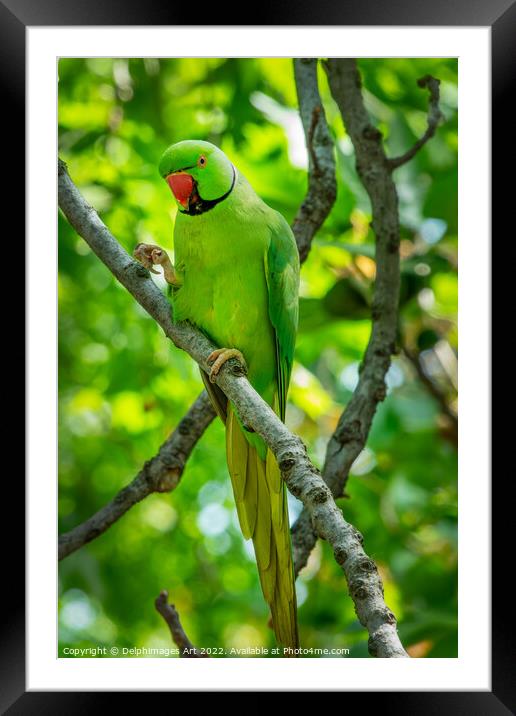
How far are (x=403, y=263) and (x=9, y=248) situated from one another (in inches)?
51.0

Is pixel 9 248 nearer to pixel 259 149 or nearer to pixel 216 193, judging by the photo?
pixel 216 193

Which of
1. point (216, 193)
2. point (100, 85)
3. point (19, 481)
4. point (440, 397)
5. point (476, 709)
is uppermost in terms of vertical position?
point (100, 85)

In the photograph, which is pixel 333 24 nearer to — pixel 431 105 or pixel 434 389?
pixel 431 105

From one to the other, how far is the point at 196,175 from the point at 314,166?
1.79 feet

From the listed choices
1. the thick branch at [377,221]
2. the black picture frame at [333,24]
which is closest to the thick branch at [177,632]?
the black picture frame at [333,24]

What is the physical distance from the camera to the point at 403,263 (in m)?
2.49

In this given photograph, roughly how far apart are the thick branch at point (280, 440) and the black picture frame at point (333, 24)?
187 mm

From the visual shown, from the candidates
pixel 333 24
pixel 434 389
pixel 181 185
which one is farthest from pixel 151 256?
pixel 434 389

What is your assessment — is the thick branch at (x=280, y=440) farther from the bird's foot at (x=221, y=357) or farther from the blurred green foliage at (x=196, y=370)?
the blurred green foliage at (x=196, y=370)

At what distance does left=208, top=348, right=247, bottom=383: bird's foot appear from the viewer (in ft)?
5.94

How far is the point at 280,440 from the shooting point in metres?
1.45

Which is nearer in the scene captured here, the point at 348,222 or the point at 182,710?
the point at 182,710

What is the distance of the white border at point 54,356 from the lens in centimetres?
175

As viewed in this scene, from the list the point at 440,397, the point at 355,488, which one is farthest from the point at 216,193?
the point at 355,488
